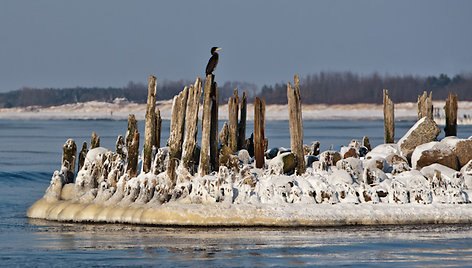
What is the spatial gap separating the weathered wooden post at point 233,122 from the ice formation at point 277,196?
2.17 meters

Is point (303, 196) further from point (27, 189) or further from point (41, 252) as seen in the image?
point (27, 189)

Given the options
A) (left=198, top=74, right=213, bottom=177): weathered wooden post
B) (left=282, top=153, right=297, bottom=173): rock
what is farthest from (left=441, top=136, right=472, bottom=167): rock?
(left=198, top=74, right=213, bottom=177): weathered wooden post

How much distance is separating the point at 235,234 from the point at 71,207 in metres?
4.67

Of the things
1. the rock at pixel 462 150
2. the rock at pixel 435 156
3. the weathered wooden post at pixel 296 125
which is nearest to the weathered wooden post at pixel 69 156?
the weathered wooden post at pixel 296 125

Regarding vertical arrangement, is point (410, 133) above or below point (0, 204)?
above

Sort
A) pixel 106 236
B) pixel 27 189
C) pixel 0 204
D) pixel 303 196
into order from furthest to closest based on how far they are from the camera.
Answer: pixel 27 189 → pixel 0 204 → pixel 303 196 → pixel 106 236

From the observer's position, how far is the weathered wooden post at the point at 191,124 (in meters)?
18.3

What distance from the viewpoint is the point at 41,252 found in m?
14.1

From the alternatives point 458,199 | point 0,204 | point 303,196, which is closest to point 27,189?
point 0,204

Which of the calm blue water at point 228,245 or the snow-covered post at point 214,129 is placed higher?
the snow-covered post at point 214,129

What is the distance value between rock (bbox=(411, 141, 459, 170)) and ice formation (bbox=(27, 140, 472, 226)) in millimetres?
501

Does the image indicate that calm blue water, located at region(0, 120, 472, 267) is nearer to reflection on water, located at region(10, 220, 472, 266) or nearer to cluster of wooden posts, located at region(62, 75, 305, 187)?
reflection on water, located at region(10, 220, 472, 266)

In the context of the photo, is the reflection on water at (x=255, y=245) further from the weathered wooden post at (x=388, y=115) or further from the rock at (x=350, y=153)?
the weathered wooden post at (x=388, y=115)

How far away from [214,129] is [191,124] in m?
0.74
